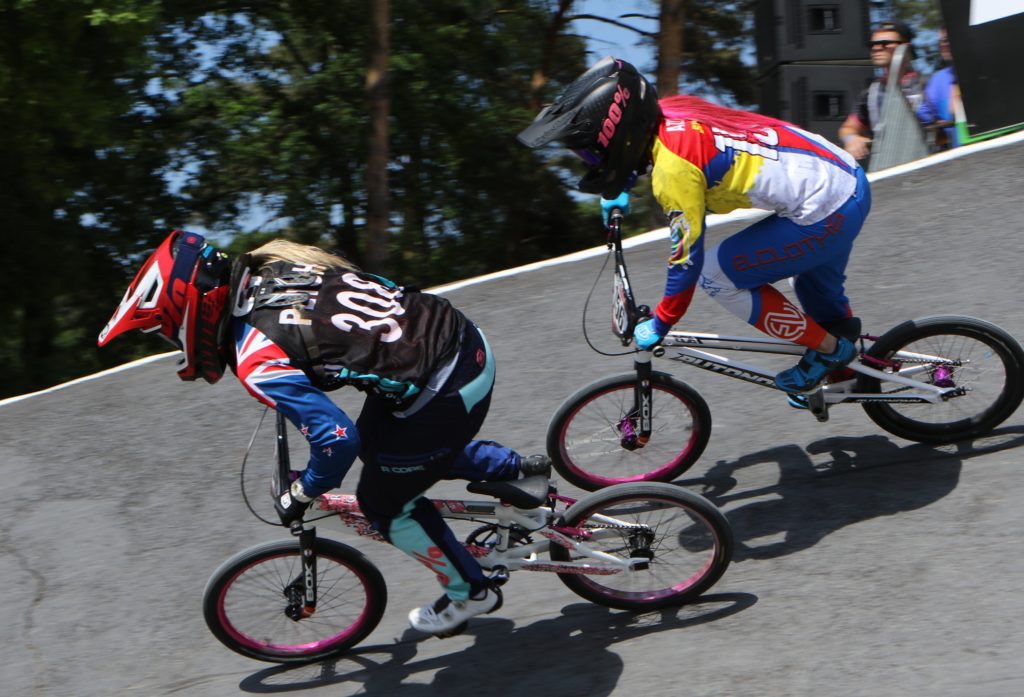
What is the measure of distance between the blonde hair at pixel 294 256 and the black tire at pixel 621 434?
1.70m

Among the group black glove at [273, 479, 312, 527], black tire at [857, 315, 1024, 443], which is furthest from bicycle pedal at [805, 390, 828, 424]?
black glove at [273, 479, 312, 527]

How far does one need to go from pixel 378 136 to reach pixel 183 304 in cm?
1322

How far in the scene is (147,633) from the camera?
5.38 meters

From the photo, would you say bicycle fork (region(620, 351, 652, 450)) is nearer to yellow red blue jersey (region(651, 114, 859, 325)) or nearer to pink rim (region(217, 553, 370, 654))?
yellow red blue jersey (region(651, 114, 859, 325))

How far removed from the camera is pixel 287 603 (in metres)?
4.73

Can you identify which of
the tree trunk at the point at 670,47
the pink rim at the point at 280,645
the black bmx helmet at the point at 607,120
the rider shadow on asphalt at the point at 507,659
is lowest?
the rider shadow on asphalt at the point at 507,659

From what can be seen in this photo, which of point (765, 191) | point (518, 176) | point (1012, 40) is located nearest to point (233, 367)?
point (765, 191)

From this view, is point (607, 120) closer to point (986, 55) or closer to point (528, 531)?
point (528, 531)

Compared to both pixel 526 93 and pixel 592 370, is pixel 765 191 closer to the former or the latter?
pixel 592 370

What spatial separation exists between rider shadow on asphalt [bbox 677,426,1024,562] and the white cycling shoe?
1314 millimetres

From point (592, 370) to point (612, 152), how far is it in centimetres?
241

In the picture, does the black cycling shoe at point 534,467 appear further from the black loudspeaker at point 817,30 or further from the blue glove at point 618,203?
the black loudspeaker at point 817,30

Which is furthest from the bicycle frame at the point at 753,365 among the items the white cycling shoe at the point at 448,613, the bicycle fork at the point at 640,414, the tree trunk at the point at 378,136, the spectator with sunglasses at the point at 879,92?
the tree trunk at the point at 378,136

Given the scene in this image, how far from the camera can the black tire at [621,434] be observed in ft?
18.5
